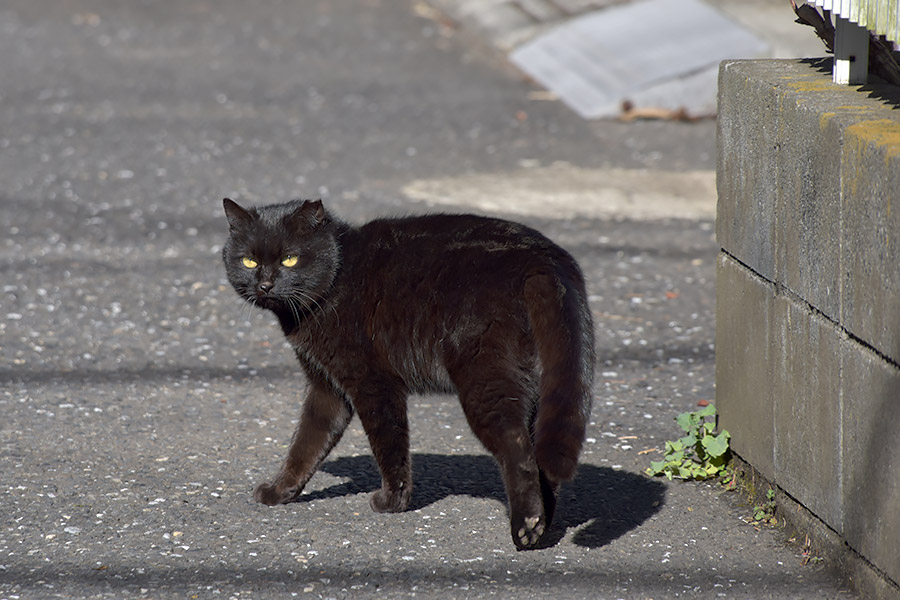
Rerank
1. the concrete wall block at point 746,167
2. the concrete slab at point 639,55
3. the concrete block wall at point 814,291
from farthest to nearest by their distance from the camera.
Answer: the concrete slab at point 639,55 → the concrete wall block at point 746,167 → the concrete block wall at point 814,291

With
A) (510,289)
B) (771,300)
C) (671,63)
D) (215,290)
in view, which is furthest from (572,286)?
(671,63)

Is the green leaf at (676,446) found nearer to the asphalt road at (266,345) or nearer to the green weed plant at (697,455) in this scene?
the green weed plant at (697,455)

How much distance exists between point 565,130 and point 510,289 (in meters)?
6.57

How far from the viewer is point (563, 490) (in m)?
4.45

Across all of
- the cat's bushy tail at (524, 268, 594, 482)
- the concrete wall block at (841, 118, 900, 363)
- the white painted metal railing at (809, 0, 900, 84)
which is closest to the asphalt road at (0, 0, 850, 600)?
the cat's bushy tail at (524, 268, 594, 482)

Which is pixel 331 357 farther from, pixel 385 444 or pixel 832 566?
pixel 832 566

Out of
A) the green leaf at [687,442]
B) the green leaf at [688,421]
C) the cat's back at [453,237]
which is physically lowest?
the green leaf at [687,442]

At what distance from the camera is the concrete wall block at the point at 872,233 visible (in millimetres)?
3072

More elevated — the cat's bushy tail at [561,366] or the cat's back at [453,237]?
the cat's back at [453,237]

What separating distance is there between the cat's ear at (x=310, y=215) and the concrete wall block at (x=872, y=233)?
1.86 metres

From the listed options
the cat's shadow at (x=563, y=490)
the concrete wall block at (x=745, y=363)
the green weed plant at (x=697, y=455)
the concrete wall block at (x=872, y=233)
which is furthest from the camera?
the green weed plant at (x=697, y=455)

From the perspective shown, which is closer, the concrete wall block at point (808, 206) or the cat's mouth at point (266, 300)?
the concrete wall block at point (808, 206)

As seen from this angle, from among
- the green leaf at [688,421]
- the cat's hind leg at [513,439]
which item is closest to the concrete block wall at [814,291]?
the green leaf at [688,421]

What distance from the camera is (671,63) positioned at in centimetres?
1062
